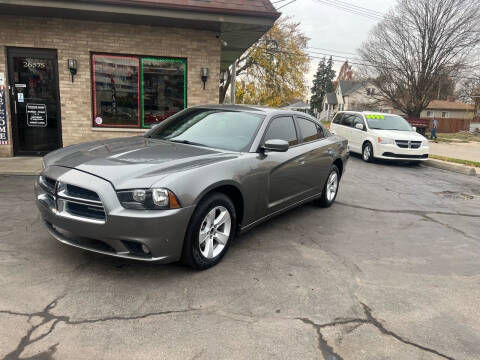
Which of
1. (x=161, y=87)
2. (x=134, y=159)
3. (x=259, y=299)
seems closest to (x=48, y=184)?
(x=134, y=159)

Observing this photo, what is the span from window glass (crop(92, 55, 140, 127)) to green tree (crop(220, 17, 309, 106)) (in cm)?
2016

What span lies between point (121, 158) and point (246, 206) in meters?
1.36

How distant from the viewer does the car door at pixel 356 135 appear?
12684 mm

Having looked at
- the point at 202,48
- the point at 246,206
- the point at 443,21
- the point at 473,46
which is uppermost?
the point at 443,21

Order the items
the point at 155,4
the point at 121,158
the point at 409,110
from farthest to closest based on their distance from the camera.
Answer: the point at 409,110 → the point at 155,4 → the point at 121,158

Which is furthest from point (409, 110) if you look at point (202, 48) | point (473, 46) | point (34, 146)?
point (34, 146)

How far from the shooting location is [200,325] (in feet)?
8.81

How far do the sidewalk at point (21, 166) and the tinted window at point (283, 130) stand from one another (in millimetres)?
5193

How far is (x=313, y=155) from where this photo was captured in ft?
17.1

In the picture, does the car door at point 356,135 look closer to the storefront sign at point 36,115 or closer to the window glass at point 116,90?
the window glass at point 116,90

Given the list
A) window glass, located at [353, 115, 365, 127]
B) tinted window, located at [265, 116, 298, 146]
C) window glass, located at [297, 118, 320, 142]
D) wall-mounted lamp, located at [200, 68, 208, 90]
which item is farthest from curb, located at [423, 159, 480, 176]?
tinted window, located at [265, 116, 298, 146]

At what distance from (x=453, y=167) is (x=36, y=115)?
39.6 feet

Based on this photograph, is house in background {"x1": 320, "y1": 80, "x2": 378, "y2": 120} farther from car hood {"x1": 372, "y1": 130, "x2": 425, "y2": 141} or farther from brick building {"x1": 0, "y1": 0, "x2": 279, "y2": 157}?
brick building {"x1": 0, "y1": 0, "x2": 279, "y2": 157}

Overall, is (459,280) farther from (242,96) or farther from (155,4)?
(242,96)
